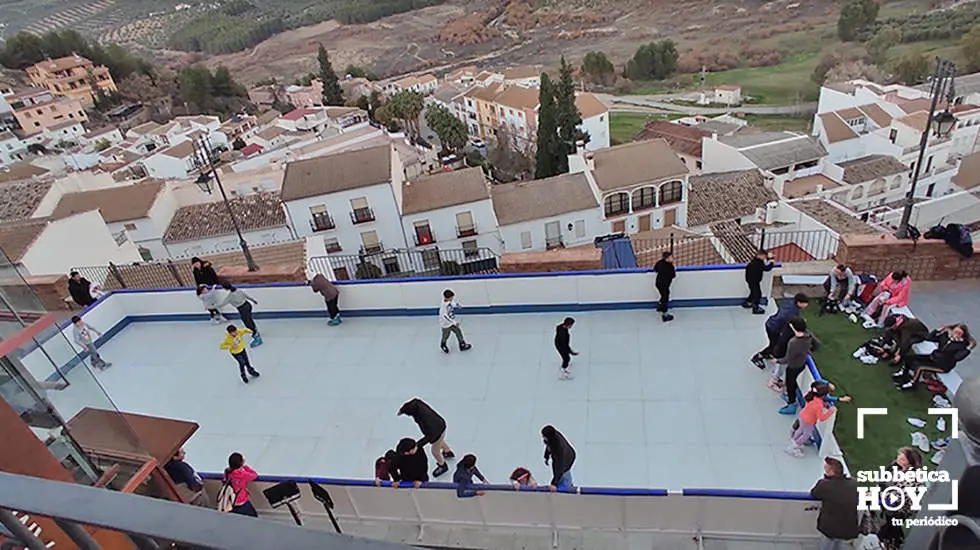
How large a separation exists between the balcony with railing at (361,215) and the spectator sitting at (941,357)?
19257mm

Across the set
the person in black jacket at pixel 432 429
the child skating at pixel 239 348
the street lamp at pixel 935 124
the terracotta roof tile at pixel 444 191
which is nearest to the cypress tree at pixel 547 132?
the terracotta roof tile at pixel 444 191

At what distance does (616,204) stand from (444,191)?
302 inches

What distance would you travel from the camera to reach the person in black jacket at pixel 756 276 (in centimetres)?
666

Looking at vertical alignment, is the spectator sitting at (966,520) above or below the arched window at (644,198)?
above

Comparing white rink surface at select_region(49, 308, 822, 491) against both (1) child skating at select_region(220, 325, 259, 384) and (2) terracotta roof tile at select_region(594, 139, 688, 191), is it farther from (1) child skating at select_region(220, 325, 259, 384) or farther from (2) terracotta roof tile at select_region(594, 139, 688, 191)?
(2) terracotta roof tile at select_region(594, 139, 688, 191)

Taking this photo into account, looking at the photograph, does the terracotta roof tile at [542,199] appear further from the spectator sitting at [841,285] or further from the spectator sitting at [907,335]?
the spectator sitting at [907,335]

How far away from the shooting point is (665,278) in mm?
6863

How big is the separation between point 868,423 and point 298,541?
624cm

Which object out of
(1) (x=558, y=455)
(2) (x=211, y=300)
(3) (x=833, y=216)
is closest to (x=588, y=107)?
(3) (x=833, y=216)

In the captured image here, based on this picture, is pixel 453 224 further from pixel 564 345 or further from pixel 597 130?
pixel 597 130

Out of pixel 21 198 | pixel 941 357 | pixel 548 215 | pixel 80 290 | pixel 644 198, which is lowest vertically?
pixel 644 198

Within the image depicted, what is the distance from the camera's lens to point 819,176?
32.1m

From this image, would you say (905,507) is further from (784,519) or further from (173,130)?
(173,130)

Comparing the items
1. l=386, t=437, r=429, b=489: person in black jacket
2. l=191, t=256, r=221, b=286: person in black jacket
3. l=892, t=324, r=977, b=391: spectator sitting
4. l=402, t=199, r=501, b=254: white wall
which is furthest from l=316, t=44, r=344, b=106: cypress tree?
l=892, t=324, r=977, b=391: spectator sitting
